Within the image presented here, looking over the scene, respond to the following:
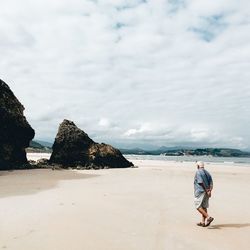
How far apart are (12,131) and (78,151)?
851cm

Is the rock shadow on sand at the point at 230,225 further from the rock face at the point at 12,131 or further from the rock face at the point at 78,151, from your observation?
the rock face at the point at 78,151

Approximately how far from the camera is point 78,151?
140 feet

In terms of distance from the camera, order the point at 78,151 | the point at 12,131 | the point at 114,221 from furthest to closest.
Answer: the point at 78,151 < the point at 12,131 < the point at 114,221

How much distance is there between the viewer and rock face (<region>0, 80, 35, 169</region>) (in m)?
35.3

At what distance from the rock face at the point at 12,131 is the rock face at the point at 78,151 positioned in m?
4.89

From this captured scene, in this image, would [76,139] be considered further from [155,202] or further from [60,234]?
[60,234]

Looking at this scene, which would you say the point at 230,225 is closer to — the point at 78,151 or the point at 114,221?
the point at 114,221

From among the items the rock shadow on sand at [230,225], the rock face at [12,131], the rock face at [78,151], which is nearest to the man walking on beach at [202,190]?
the rock shadow on sand at [230,225]

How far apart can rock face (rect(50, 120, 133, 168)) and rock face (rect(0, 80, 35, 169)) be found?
16.0 feet

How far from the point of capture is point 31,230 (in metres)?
10.3

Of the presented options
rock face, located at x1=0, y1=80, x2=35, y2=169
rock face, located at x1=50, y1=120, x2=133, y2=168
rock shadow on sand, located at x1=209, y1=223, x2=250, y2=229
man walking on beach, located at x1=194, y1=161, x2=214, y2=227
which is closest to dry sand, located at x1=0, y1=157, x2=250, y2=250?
rock shadow on sand, located at x1=209, y1=223, x2=250, y2=229

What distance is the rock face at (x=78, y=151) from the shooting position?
42031 mm

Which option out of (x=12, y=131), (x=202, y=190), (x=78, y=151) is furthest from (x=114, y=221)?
(x=78, y=151)

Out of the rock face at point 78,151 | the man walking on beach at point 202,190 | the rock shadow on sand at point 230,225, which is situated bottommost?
the rock shadow on sand at point 230,225
